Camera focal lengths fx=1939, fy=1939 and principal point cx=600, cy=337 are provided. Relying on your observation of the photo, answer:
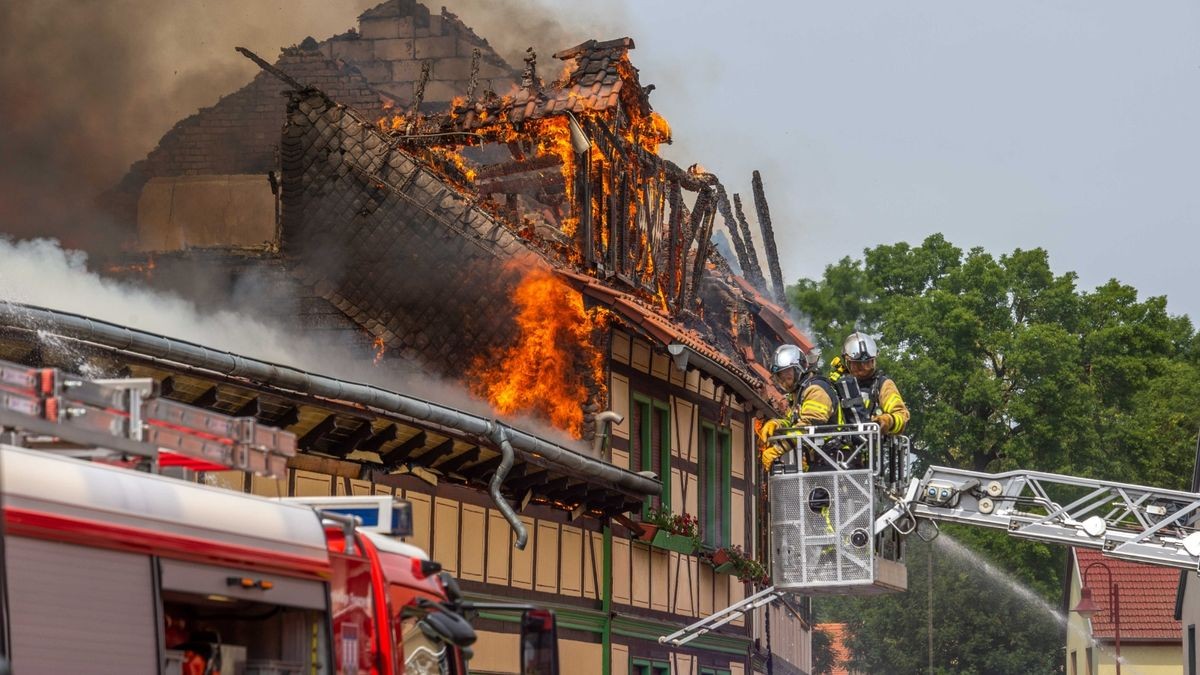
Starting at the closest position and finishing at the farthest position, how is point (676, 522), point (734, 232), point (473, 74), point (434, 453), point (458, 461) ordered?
point (434, 453) → point (458, 461) → point (676, 522) → point (473, 74) → point (734, 232)

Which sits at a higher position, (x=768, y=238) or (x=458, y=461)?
(x=768, y=238)

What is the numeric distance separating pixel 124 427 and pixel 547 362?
15.3 metres

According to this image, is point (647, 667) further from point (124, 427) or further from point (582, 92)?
point (124, 427)

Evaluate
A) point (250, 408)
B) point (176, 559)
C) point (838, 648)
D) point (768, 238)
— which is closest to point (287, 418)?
point (250, 408)

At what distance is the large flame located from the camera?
22125 millimetres

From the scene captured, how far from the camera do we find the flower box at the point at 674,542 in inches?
940

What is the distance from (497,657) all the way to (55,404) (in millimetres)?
12352

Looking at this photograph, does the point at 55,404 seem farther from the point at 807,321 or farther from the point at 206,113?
the point at 807,321

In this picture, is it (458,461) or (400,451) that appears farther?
(458,461)

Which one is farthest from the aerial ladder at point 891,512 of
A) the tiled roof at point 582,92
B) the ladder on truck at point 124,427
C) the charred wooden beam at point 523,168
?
the ladder on truck at point 124,427

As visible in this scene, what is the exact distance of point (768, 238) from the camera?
41094 mm

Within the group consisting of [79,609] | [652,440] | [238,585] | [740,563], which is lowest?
[79,609]

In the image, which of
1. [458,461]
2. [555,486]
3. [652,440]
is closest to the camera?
[458,461]

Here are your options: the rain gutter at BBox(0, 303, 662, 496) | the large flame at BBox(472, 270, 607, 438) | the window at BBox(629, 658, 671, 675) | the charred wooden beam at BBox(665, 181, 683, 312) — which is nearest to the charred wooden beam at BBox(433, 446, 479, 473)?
the rain gutter at BBox(0, 303, 662, 496)
